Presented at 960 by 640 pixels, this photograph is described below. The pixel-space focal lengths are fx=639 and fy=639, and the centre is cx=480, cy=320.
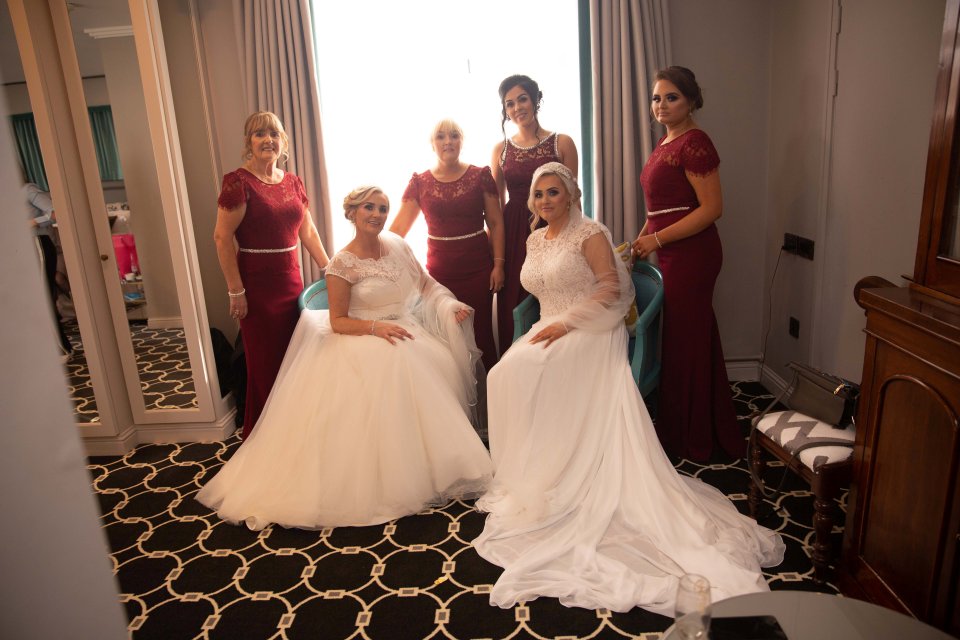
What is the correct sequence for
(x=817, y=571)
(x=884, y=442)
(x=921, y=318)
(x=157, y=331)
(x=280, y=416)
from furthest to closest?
(x=157, y=331) < (x=280, y=416) < (x=817, y=571) < (x=884, y=442) < (x=921, y=318)

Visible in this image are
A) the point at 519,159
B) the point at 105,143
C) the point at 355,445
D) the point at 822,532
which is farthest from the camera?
the point at 519,159

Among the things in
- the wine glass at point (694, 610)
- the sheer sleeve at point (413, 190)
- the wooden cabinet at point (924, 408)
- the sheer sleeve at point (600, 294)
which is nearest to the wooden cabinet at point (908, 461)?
the wooden cabinet at point (924, 408)

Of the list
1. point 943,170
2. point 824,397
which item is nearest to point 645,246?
point 824,397

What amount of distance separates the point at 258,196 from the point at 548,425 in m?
1.75

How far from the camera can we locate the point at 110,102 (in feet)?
10.2

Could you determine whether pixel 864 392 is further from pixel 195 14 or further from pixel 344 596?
pixel 195 14

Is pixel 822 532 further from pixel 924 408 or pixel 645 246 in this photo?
pixel 645 246

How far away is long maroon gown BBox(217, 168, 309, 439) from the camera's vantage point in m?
3.08

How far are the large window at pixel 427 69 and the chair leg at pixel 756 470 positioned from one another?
2.06 metres

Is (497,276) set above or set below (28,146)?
below

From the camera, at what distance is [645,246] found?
9.88 ft

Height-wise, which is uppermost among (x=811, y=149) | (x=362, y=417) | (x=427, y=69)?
(x=427, y=69)

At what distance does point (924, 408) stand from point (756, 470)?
3.04 ft

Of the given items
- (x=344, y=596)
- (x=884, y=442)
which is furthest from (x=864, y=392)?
(x=344, y=596)
